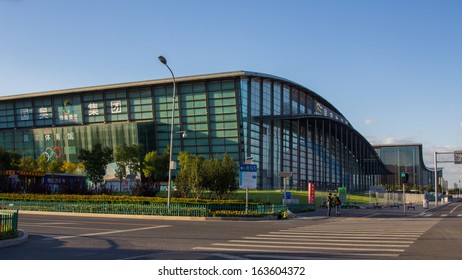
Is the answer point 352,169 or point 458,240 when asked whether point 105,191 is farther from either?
point 352,169

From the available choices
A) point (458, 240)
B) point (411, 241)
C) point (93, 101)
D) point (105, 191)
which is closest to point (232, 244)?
point (411, 241)

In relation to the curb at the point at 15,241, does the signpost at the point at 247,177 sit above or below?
above

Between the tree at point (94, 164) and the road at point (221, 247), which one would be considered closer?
the road at point (221, 247)

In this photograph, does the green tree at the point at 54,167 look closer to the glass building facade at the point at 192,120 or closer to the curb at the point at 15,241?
the glass building facade at the point at 192,120

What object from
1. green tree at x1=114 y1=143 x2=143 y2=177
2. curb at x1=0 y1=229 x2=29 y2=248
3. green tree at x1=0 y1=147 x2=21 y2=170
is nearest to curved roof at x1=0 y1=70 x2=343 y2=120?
green tree at x1=114 y1=143 x2=143 y2=177

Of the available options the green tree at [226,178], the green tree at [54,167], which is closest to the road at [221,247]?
the green tree at [226,178]

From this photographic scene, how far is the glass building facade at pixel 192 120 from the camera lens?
260ft

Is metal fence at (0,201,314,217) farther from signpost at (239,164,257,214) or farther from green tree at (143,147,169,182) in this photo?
green tree at (143,147,169,182)

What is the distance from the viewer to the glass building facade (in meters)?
79.1

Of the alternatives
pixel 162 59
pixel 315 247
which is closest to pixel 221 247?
pixel 315 247

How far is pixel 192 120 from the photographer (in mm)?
81750

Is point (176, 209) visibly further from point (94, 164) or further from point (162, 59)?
point (94, 164)

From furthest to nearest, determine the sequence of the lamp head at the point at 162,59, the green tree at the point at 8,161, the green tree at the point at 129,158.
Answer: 1. the green tree at the point at 129,158
2. the green tree at the point at 8,161
3. the lamp head at the point at 162,59

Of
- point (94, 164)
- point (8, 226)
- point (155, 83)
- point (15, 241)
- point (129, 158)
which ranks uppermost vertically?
point (155, 83)
